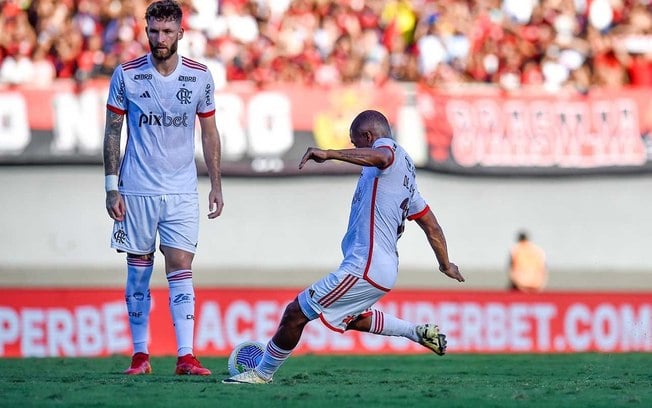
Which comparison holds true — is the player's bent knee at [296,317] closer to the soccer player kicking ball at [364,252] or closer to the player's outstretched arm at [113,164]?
the soccer player kicking ball at [364,252]

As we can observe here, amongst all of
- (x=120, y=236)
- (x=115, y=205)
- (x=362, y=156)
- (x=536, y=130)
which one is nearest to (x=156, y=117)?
(x=115, y=205)

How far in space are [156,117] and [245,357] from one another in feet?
6.29

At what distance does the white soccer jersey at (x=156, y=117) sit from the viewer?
9.44 m

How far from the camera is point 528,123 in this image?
69.2 feet

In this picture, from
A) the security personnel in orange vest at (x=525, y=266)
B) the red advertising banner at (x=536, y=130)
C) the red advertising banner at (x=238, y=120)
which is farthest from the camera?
the red advertising banner at (x=536, y=130)

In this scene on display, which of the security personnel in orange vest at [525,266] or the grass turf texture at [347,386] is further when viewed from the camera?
the security personnel in orange vest at [525,266]

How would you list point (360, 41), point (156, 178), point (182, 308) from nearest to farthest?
point (182, 308)
point (156, 178)
point (360, 41)

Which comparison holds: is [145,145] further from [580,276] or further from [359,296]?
[580,276]

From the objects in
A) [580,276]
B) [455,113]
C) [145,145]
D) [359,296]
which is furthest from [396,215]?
[580,276]

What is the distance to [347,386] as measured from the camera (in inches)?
349

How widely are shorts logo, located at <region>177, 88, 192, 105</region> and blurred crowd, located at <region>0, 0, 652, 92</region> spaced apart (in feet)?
35.9

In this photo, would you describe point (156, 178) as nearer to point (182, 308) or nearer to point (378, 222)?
point (182, 308)

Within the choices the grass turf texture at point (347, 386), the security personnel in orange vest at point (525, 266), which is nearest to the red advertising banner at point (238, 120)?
the security personnel in orange vest at point (525, 266)

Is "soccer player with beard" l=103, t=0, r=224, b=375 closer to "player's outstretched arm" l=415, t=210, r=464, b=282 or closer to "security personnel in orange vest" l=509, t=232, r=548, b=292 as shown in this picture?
"player's outstretched arm" l=415, t=210, r=464, b=282
